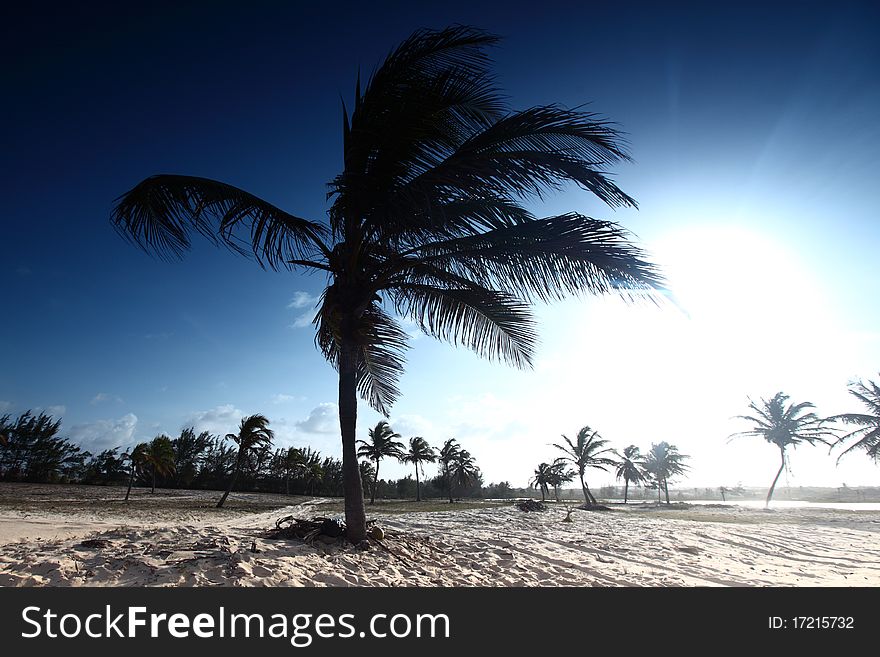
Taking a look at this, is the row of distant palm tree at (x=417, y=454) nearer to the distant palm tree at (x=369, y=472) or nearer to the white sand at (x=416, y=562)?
the distant palm tree at (x=369, y=472)

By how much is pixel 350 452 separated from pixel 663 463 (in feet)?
178

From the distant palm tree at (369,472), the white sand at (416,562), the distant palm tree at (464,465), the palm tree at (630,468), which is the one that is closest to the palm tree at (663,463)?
the palm tree at (630,468)

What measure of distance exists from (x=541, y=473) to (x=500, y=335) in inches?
1799

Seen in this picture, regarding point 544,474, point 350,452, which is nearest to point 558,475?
point 544,474

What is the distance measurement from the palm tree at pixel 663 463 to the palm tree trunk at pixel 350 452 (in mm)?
51021

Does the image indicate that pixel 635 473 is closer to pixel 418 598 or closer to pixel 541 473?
pixel 541 473

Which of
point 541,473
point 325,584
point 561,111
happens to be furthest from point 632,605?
point 541,473

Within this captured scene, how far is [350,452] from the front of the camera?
543 cm

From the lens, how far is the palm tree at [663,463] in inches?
1918

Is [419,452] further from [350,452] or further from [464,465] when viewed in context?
[350,452]

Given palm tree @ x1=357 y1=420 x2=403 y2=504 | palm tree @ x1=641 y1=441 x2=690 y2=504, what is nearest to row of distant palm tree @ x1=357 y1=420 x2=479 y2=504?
palm tree @ x1=357 y1=420 x2=403 y2=504

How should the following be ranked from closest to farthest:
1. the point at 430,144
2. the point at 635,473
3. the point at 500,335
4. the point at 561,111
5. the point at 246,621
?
the point at 246,621 < the point at 561,111 < the point at 430,144 < the point at 500,335 < the point at 635,473

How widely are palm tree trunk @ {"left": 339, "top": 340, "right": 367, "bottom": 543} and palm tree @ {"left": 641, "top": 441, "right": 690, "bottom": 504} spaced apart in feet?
167

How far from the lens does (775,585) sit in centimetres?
474
